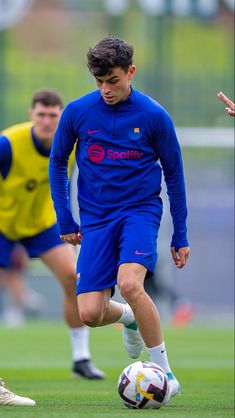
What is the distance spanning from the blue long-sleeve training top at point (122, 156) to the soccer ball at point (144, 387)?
2.95 feet

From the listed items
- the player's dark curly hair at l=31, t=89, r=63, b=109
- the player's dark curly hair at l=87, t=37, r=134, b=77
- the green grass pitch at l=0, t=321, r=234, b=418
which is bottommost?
the green grass pitch at l=0, t=321, r=234, b=418

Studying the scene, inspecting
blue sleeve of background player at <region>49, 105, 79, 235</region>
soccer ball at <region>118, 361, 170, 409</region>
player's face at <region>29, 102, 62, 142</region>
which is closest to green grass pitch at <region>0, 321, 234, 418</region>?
soccer ball at <region>118, 361, 170, 409</region>

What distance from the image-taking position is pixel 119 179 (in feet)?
23.7

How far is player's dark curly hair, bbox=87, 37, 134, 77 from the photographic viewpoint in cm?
708

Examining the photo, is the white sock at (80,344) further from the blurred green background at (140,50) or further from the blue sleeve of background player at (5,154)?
the blurred green background at (140,50)

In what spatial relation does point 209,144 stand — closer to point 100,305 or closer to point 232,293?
point 232,293

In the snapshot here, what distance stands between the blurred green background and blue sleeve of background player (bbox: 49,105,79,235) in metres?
15.0

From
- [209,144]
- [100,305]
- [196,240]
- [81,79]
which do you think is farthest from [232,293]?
[100,305]

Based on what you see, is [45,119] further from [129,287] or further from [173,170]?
[129,287]

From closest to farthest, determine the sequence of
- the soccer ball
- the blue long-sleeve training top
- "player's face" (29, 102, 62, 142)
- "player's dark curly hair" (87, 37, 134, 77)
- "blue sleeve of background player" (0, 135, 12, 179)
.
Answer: the soccer ball < "player's dark curly hair" (87, 37, 134, 77) < the blue long-sleeve training top < "blue sleeve of background player" (0, 135, 12, 179) < "player's face" (29, 102, 62, 142)

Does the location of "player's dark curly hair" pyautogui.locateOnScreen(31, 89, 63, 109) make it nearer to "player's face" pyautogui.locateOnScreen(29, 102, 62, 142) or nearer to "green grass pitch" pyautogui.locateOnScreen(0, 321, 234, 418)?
"player's face" pyautogui.locateOnScreen(29, 102, 62, 142)

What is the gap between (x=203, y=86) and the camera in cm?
2514

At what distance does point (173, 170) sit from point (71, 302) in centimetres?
268

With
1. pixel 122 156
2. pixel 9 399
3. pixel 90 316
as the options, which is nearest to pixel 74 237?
pixel 90 316
